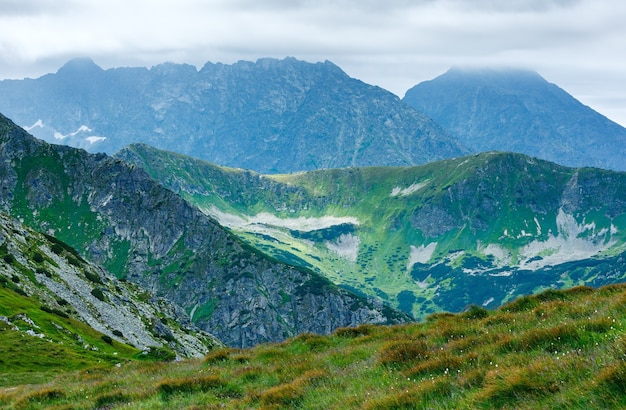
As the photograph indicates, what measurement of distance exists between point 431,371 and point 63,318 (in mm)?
64599

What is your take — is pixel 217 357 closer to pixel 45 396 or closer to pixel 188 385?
pixel 188 385

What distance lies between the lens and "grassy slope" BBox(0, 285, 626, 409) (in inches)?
378

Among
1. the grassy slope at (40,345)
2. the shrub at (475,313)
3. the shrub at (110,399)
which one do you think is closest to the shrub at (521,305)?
the shrub at (475,313)

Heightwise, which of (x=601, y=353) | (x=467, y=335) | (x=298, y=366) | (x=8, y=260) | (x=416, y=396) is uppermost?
(x=601, y=353)

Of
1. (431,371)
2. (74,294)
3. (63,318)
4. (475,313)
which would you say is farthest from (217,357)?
(74,294)

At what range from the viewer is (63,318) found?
67.1 m

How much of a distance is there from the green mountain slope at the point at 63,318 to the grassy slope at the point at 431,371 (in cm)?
2056

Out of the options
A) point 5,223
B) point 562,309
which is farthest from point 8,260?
point 562,309

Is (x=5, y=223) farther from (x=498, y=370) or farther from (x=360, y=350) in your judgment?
(x=498, y=370)

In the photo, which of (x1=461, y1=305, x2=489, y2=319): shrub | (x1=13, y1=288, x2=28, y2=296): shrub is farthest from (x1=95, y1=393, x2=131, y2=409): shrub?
(x1=13, y1=288, x2=28, y2=296): shrub

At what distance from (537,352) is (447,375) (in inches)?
94.7

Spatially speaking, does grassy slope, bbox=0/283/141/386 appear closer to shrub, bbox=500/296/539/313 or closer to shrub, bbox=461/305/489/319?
shrub, bbox=461/305/489/319

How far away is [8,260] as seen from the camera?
3174 inches

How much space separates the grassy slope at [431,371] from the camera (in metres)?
9.60
